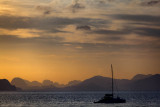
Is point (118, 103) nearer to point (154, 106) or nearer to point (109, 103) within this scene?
point (109, 103)

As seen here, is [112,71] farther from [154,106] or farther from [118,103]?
[154,106]

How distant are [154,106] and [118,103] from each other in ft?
54.6

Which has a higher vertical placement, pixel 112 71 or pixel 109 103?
pixel 112 71

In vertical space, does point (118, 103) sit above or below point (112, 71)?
below

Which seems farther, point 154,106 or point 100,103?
point 100,103

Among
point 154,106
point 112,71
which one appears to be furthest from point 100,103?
point 154,106

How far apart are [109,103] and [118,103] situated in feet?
14.9

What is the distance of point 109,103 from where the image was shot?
137 meters

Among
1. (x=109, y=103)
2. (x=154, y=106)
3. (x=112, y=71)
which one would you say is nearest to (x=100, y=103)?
(x=109, y=103)

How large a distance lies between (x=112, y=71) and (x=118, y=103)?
47.7ft

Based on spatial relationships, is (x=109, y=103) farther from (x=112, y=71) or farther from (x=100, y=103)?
(x=112, y=71)

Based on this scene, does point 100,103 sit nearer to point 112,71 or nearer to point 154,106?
point 112,71

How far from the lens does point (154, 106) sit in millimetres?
129250

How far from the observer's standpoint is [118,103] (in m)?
138
